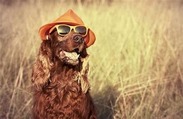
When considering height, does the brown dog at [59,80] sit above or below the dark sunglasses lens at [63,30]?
below

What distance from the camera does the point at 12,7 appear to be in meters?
2.77

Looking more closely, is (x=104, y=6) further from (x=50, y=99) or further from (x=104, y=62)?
(x=50, y=99)

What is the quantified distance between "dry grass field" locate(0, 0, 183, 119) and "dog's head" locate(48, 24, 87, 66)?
595mm

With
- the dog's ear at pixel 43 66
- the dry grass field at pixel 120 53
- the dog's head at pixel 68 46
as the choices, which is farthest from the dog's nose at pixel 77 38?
the dry grass field at pixel 120 53

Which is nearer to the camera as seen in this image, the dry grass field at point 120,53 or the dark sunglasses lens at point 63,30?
the dark sunglasses lens at point 63,30

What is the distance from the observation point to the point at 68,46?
212 centimetres

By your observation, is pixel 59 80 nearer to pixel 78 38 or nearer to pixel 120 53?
pixel 78 38

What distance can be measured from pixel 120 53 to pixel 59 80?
71 centimetres

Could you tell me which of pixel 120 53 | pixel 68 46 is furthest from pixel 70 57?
pixel 120 53

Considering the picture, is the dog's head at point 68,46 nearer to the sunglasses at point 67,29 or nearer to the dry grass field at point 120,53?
the sunglasses at point 67,29

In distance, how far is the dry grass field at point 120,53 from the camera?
2.74 meters

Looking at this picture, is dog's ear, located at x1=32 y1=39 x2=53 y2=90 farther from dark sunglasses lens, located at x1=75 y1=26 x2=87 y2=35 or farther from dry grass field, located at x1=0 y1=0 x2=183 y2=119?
dry grass field, located at x1=0 y1=0 x2=183 y2=119

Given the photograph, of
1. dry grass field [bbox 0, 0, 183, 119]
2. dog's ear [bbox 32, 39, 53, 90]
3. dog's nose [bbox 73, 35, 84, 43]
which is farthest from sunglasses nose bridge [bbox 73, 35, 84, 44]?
dry grass field [bbox 0, 0, 183, 119]

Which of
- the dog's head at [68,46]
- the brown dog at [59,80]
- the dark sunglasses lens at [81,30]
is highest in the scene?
the dark sunglasses lens at [81,30]
